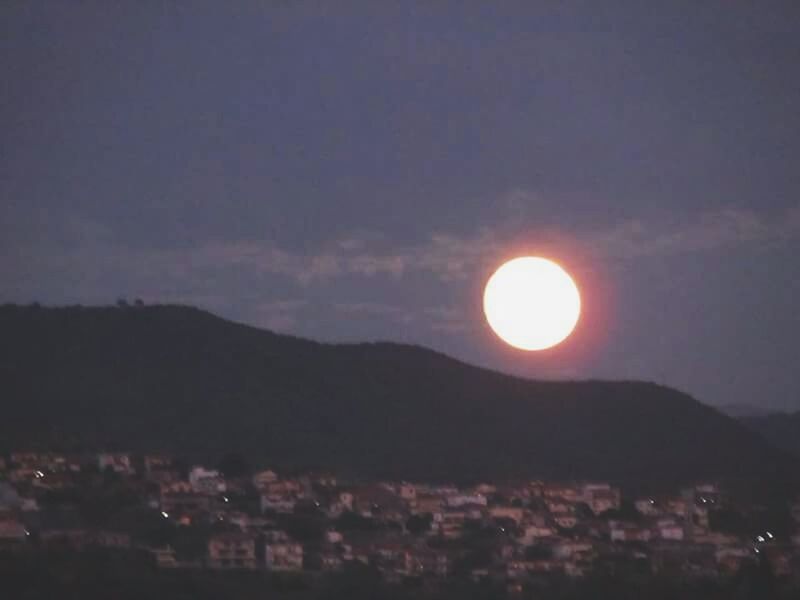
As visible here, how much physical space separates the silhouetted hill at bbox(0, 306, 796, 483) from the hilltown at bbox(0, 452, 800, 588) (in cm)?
283

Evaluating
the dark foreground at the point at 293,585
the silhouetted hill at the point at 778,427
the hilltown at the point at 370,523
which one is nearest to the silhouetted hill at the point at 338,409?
the silhouetted hill at the point at 778,427

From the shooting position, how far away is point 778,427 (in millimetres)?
42281

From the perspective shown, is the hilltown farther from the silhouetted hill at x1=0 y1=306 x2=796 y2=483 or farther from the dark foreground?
the silhouetted hill at x1=0 y1=306 x2=796 y2=483

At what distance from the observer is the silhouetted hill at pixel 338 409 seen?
37.1 meters

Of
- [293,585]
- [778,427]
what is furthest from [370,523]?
[778,427]

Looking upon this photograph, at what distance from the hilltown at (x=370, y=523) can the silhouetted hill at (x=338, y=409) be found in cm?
283

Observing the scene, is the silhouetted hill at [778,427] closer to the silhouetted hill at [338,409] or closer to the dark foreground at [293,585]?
the silhouetted hill at [338,409]

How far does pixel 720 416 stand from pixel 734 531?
477 inches

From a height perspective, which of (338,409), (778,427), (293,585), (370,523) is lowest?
(293,585)

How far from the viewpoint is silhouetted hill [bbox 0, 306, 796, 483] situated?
122 ft

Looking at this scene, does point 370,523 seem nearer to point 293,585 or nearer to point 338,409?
point 293,585

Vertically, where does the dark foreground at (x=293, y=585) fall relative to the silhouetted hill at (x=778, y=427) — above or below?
below

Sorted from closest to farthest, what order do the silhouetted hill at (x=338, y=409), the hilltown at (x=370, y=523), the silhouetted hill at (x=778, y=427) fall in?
1. the hilltown at (x=370, y=523)
2. the silhouetted hill at (x=338, y=409)
3. the silhouetted hill at (x=778, y=427)

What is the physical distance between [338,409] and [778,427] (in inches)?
442
